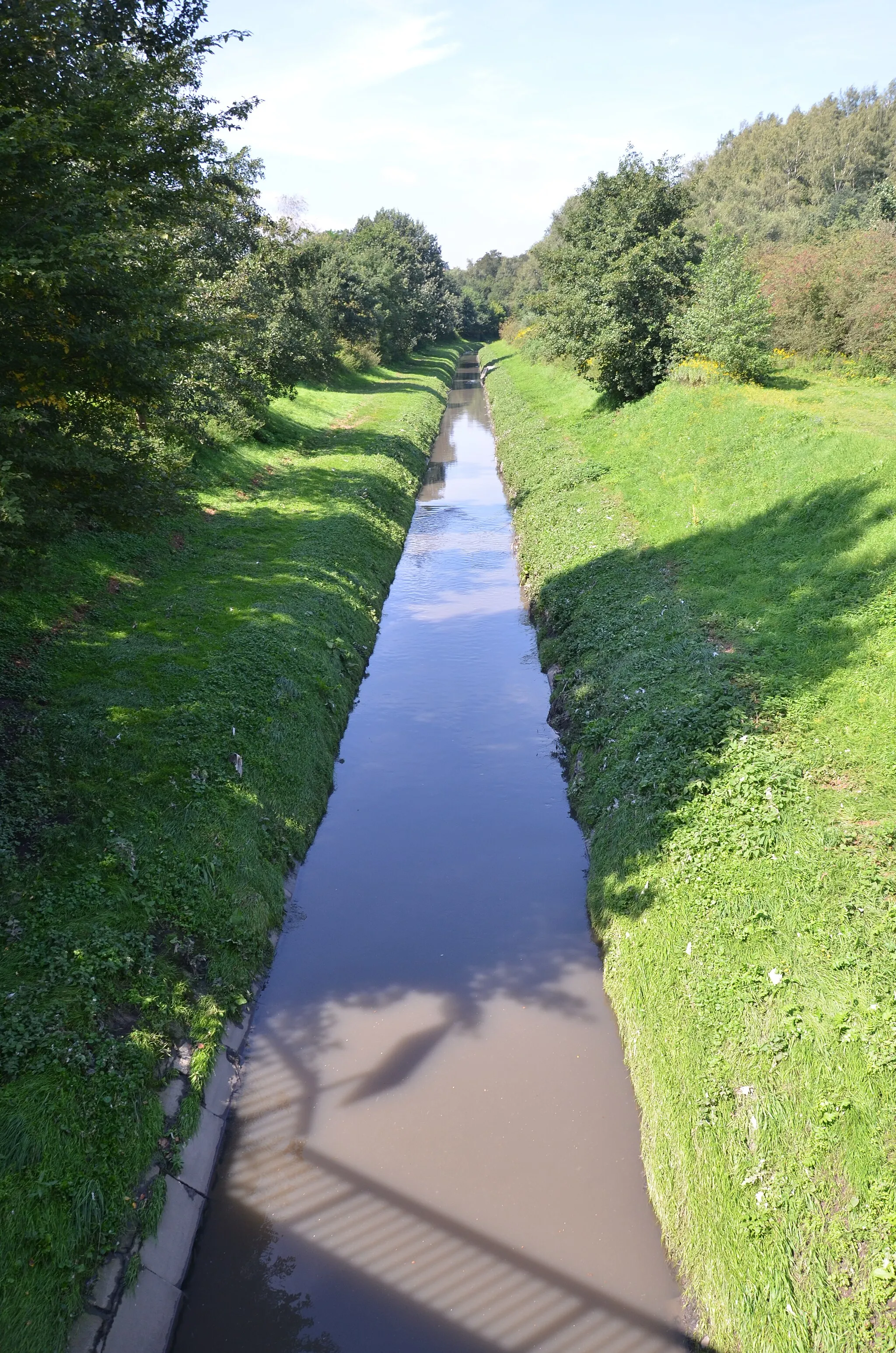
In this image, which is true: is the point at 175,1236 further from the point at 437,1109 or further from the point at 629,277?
the point at 629,277

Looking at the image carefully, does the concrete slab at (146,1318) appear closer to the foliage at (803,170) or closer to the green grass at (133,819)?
the green grass at (133,819)

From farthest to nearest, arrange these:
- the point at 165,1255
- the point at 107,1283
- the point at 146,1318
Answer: the point at 165,1255
the point at 146,1318
the point at 107,1283

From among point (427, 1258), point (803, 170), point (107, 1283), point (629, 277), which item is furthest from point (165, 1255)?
point (803, 170)

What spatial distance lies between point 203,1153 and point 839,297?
106 feet

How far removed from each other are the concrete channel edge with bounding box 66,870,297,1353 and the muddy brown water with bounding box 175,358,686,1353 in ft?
0.57

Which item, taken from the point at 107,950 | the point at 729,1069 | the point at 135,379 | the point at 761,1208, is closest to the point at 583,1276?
the point at 761,1208

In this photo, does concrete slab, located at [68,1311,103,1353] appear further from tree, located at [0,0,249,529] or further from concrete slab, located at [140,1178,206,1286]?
tree, located at [0,0,249,529]

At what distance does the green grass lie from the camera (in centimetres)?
629

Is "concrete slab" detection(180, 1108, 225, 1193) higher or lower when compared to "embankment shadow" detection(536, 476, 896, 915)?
lower

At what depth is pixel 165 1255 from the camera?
6.55m

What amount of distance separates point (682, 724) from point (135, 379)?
7.92m

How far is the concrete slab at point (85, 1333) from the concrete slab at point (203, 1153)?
1.27m

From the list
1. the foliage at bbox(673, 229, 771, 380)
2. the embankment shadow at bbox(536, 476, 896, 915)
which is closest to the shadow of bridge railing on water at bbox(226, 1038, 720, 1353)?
the embankment shadow at bbox(536, 476, 896, 915)

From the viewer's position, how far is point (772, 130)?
9356 cm
